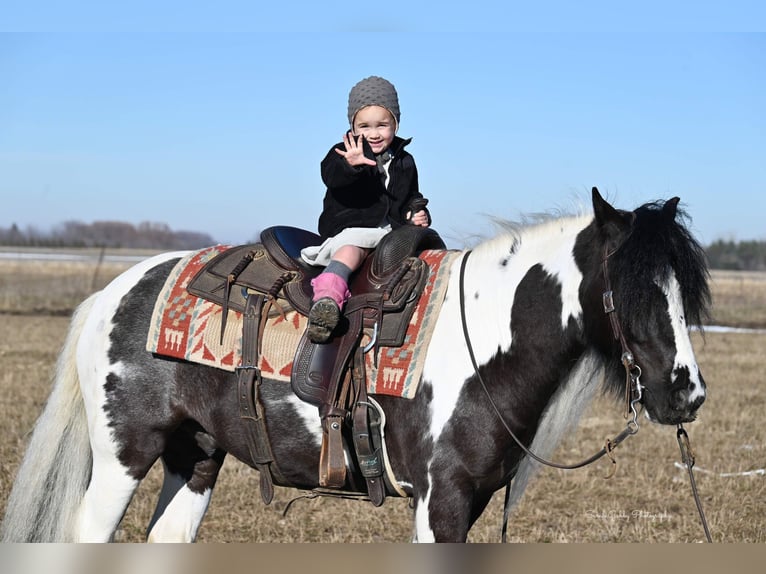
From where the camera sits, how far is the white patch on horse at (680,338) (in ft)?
10.0

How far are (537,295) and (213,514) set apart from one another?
3.54 meters

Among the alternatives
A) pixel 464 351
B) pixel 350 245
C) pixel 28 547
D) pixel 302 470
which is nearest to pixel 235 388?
pixel 302 470

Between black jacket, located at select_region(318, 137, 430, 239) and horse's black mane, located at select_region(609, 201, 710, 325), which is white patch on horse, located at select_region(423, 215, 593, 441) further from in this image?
black jacket, located at select_region(318, 137, 430, 239)

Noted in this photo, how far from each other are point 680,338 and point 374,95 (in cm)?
185

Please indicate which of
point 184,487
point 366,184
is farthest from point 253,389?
point 366,184

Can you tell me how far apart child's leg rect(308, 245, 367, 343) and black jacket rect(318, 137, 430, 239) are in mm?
211

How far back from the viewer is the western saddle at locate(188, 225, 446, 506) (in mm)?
3609

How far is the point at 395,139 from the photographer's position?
4.16 meters

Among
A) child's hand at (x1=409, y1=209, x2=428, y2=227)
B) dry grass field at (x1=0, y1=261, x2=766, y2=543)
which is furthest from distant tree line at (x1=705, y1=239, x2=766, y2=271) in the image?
child's hand at (x1=409, y1=209, x2=428, y2=227)

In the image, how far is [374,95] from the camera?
4027 millimetres

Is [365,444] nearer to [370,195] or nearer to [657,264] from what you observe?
[370,195]

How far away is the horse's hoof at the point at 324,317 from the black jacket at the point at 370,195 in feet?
1.86

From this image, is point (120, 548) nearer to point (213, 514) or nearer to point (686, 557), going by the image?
point (686, 557)

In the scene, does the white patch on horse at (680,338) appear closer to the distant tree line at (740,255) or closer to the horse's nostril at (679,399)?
the horse's nostril at (679,399)
